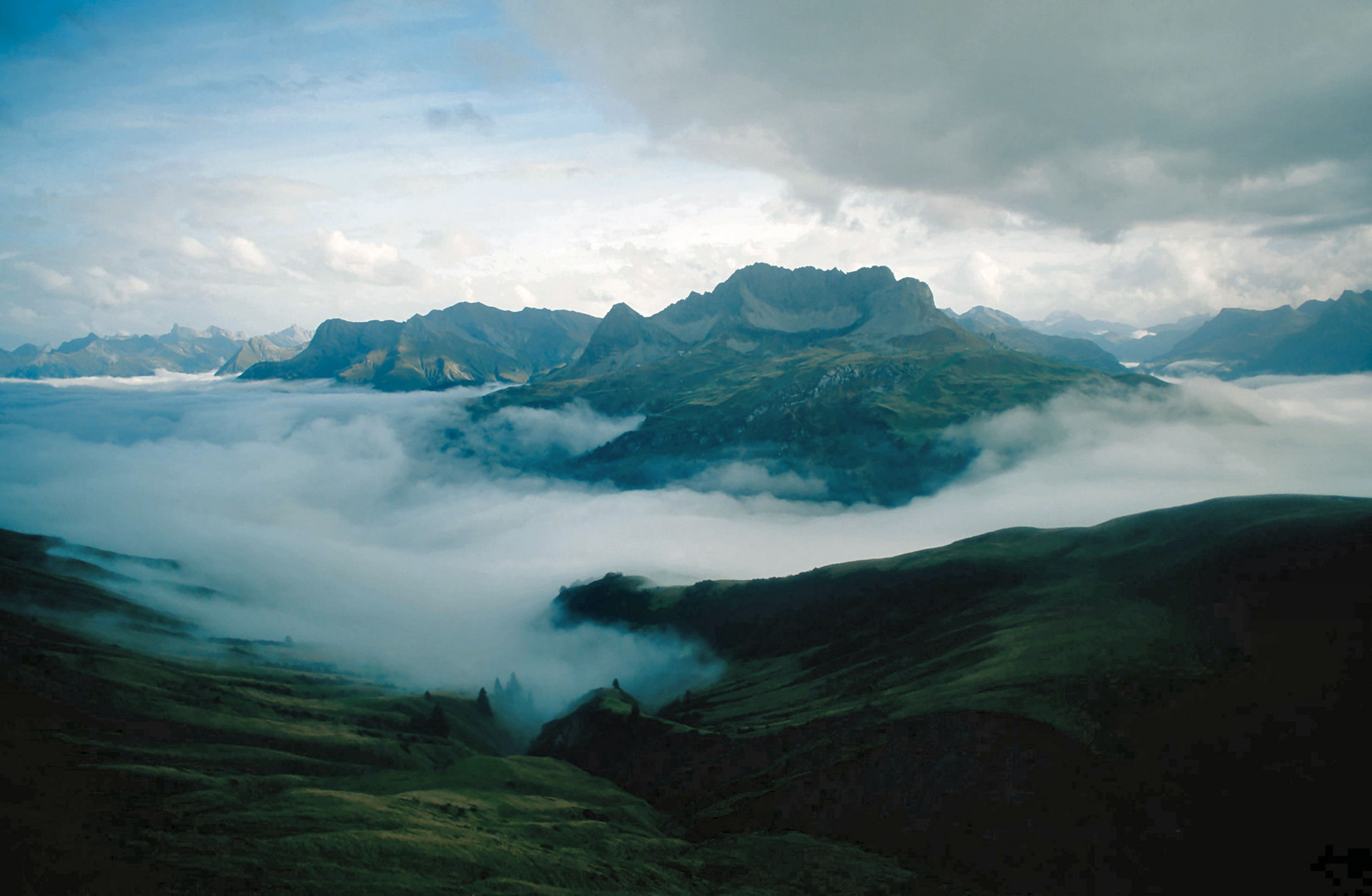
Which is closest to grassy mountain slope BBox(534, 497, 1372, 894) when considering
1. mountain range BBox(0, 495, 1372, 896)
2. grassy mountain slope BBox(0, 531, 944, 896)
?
mountain range BBox(0, 495, 1372, 896)

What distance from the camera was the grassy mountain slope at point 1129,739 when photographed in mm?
98812

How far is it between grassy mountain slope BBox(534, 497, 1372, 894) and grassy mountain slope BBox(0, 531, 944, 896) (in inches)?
594

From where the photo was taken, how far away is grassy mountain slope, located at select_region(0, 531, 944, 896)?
90.9 m

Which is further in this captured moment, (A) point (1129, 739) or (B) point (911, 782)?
(B) point (911, 782)

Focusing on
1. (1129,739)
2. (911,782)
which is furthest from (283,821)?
(1129,739)

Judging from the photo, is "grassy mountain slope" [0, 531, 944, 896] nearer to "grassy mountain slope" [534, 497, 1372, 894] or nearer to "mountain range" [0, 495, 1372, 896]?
"mountain range" [0, 495, 1372, 896]

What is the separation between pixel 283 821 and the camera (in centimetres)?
11006

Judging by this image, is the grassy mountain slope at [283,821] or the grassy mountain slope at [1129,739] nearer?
the grassy mountain slope at [283,821]

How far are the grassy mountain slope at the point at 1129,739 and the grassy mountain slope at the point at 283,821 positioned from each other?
15.1 meters

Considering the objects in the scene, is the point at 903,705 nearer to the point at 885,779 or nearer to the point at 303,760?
the point at 885,779

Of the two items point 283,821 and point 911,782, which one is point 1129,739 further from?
point 283,821

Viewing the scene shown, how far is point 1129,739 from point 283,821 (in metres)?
144

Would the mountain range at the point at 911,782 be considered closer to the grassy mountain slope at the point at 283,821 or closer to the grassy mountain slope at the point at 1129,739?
the grassy mountain slope at the point at 1129,739

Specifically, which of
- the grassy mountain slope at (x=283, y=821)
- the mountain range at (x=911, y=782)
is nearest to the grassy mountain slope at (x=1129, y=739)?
the mountain range at (x=911, y=782)
